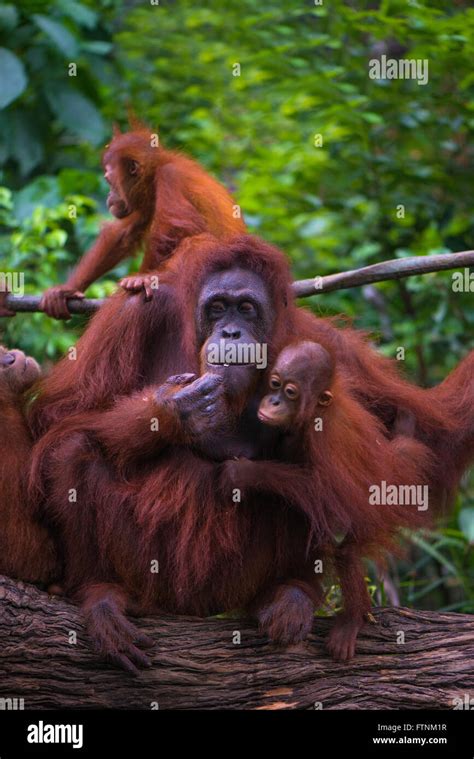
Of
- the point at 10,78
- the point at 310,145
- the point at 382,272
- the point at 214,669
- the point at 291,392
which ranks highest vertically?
the point at 310,145

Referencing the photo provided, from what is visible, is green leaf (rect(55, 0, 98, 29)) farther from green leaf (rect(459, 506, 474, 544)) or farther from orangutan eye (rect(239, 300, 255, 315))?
green leaf (rect(459, 506, 474, 544))

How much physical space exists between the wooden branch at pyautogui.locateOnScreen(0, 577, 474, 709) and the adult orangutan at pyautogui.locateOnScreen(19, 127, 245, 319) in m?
1.80

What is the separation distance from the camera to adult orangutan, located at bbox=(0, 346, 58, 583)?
3.60 metres

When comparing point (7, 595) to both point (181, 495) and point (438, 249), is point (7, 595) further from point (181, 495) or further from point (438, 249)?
point (438, 249)

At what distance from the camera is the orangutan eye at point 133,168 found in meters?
5.45

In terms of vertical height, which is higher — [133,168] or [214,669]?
[133,168]

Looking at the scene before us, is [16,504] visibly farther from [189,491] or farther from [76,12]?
[76,12]

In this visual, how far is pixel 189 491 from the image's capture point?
11.8ft

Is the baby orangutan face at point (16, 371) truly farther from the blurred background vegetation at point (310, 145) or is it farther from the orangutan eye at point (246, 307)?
the blurred background vegetation at point (310, 145)

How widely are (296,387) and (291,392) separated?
0.10ft

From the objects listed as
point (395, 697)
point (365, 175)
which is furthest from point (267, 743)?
point (365, 175)

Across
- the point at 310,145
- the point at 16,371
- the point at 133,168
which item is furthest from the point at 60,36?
the point at 16,371

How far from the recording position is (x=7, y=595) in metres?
3.43

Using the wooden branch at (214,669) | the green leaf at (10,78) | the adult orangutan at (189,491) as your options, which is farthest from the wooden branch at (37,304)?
the green leaf at (10,78)
